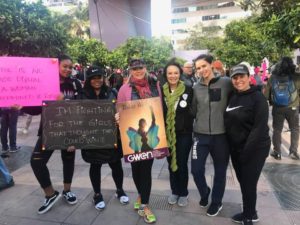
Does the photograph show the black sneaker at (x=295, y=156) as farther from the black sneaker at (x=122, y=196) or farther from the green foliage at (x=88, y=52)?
the green foliage at (x=88, y=52)

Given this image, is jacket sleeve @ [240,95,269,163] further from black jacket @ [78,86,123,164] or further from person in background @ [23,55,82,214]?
person in background @ [23,55,82,214]

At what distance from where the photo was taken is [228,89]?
3.64 m

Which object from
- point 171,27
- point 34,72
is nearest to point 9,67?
point 34,72

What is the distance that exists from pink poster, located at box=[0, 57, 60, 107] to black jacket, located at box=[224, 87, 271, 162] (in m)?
2.11

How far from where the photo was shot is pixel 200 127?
372 cm

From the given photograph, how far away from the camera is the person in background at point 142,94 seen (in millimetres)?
3648

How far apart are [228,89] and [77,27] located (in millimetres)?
51441

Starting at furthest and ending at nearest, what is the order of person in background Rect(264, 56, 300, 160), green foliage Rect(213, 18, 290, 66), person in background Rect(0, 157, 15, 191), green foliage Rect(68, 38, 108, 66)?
green foliage Rect(213, 18, 290, 66) < green foliage Rect(68, 38, 108, 66) < person in background Rect(264, 56, 300, 160) < person in background Rect(0, 157, 15, 191)

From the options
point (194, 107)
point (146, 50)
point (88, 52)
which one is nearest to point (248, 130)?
point (194, 107)

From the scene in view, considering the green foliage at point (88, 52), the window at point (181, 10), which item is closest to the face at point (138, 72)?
the green foliage at point (88, 52)

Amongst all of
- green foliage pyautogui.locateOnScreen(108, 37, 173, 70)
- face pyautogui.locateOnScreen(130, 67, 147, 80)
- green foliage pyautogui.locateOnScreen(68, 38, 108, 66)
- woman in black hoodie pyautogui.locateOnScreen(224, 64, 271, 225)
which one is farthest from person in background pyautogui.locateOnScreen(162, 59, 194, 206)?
green foliage pyautogui.locateOnScreen(108, 37, 173, 70)

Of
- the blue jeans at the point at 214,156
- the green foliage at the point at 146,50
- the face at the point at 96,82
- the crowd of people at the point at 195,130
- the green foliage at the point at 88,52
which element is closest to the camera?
the crowd of people at the point at 195,130

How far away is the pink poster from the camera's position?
4.02m

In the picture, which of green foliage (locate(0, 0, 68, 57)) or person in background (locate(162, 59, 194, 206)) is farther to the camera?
green foliage (locate(0, 0, 68, 57))
